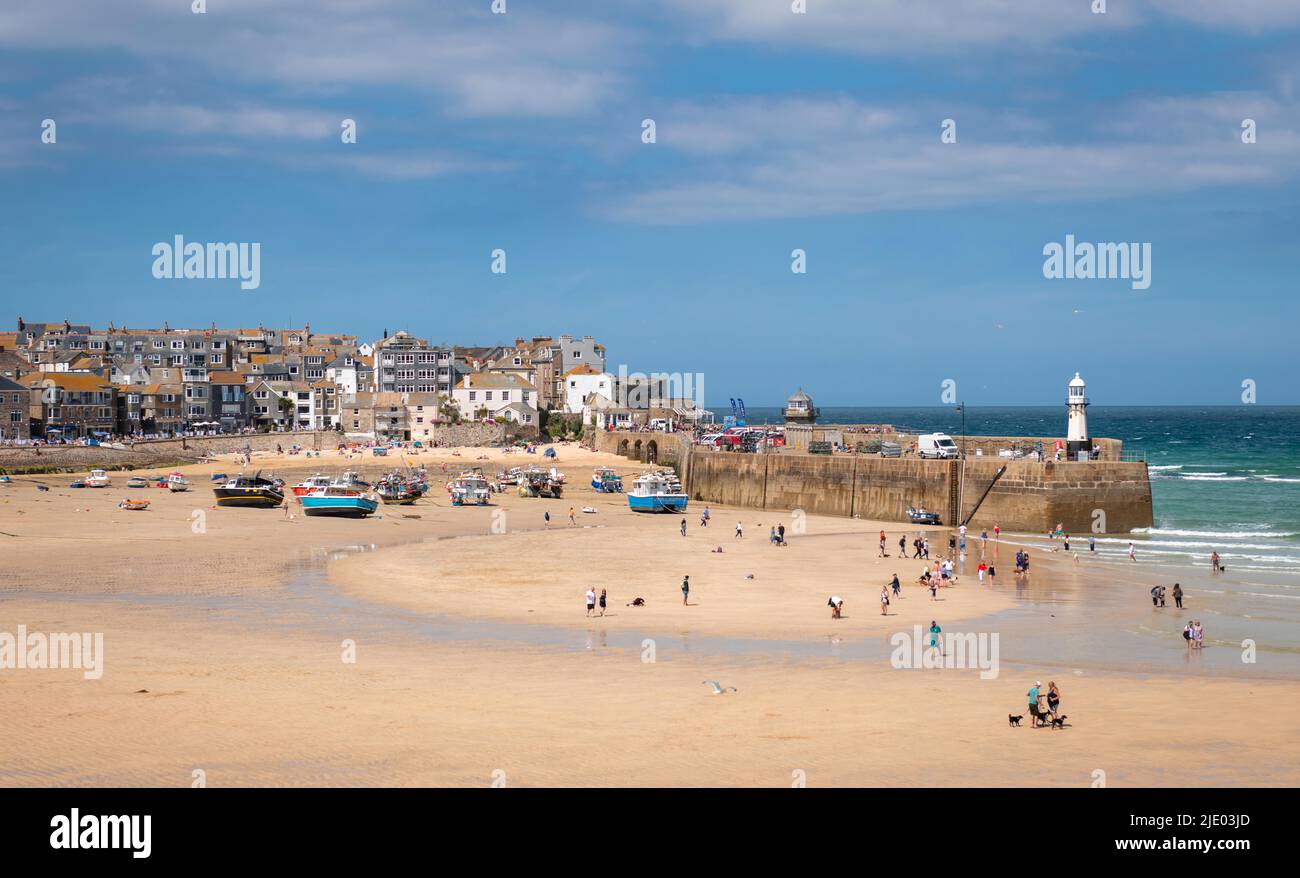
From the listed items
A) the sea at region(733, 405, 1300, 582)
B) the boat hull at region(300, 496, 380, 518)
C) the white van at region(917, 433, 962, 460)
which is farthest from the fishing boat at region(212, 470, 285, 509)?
the sea at region(733, 405, 1300, 582)

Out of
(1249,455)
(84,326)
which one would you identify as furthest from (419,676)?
(84,326)

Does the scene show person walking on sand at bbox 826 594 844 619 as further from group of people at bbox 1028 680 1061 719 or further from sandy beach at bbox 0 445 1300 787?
group of people at bbox 1028 680 1061 719

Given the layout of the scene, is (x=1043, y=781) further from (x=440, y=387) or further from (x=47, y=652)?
(x=440, y=387)

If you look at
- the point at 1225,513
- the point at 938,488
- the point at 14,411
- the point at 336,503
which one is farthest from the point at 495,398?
the point at 1225,513

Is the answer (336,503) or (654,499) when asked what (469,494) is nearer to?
(336,503)

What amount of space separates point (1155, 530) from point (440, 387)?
77.0 m

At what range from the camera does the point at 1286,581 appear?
3425 cm

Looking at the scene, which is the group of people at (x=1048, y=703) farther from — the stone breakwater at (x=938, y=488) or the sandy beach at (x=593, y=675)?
the stone breakwater at (x=938, y=488)

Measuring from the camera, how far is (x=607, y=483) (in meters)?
67.2

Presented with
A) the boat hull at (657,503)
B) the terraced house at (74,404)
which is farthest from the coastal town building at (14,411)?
the boat hull at (657,503)

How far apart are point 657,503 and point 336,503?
14557 mm

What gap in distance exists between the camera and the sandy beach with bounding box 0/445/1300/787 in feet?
52.9

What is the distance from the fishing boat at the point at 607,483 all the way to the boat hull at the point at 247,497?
19.1m

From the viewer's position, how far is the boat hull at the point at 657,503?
182 feet
